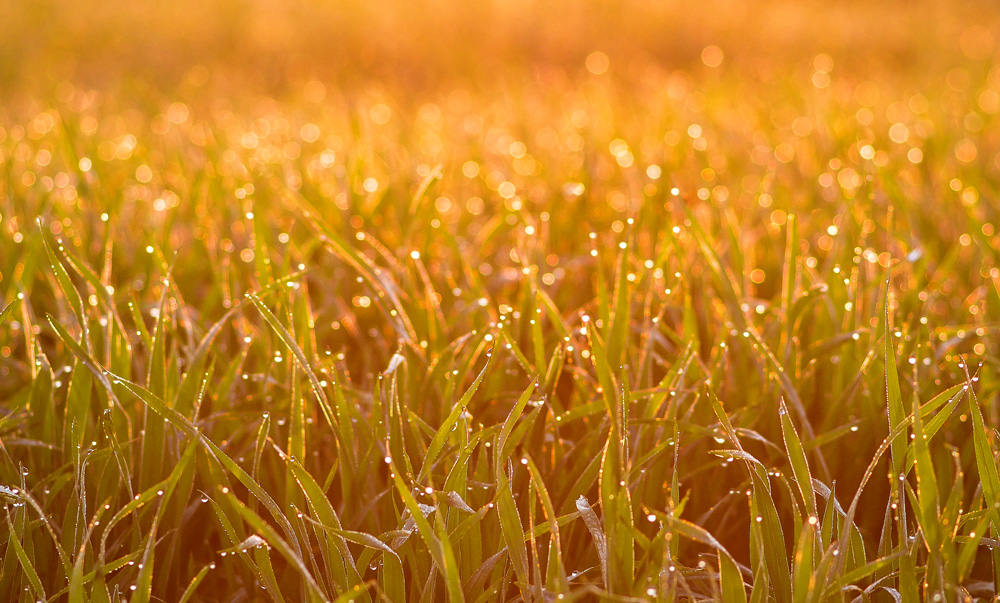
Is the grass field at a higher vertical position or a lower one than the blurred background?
lower

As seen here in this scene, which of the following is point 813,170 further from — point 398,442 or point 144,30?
point 144,30

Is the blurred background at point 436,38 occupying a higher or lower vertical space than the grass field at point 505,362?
higher

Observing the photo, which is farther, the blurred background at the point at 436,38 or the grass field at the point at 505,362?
the blurred background at the point at 436,38

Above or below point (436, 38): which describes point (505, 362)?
below

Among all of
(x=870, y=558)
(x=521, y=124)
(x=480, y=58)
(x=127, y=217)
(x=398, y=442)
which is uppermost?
(x=480, y=58)

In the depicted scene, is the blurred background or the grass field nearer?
the grass field

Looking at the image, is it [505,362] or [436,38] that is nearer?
[505,362]

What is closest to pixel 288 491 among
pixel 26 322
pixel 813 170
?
pixel 26 322

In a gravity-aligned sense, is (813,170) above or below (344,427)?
above
